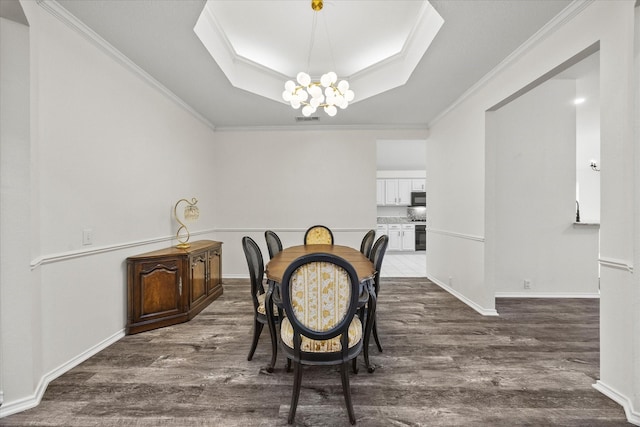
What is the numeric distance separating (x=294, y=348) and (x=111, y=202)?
2266 mm

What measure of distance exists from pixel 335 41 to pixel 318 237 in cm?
237

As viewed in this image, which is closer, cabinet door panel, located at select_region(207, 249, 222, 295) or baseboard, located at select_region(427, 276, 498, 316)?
baseboard, located at select_region(427, 276, 498, 316)

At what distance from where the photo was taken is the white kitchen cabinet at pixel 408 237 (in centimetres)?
858

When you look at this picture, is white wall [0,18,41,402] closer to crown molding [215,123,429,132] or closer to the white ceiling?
the white ceiling

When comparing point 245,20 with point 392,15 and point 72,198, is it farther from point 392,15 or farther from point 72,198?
point 72,198

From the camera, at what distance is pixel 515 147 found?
3799 millimetres

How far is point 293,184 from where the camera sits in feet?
16.7

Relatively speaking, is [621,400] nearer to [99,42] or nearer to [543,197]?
[543,197]

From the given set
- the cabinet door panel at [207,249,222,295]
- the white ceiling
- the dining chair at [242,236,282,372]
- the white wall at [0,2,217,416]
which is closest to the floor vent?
the white ceiling

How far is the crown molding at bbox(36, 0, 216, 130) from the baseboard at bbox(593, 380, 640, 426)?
461 cm

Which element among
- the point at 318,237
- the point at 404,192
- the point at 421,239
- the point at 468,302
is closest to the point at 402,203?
the point at 404,192

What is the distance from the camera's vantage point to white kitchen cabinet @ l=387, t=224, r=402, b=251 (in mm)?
8555

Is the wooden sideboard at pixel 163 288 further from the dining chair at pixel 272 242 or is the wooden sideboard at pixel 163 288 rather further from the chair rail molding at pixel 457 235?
the chair rail molding at pixel 457 235

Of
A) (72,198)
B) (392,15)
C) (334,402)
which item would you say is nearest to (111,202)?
(72,198)
